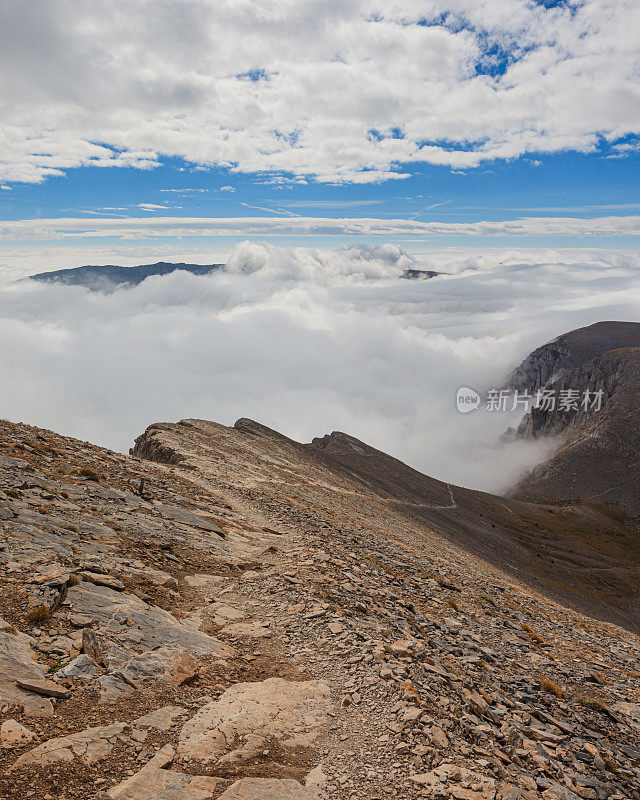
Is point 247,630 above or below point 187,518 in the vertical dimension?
below

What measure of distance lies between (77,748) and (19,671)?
92.8 inches

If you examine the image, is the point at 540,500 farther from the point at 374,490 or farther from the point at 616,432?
the point at 374,490

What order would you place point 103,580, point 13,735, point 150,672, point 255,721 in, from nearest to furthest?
point 13,735
point 255,721
point 150,672
point 103,580

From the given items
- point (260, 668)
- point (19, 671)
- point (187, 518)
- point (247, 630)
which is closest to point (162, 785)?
point (19, 671)

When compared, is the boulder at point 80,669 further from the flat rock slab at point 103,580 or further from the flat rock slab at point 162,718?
the flat rock slab at point 103,580

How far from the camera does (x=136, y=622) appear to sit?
12109 millimetres

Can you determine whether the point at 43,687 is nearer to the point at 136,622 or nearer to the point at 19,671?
the point at 19,671

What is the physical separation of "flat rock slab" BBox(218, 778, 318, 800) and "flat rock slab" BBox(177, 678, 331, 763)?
640 millimetres

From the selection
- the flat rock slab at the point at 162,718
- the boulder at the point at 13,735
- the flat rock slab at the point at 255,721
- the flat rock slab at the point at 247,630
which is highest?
the boulder at the point at 13,735

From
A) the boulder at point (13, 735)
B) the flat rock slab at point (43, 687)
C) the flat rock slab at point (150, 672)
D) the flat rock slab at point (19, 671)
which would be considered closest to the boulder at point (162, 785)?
the boulder at point (13, 735)

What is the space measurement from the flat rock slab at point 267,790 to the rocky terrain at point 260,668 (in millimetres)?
32

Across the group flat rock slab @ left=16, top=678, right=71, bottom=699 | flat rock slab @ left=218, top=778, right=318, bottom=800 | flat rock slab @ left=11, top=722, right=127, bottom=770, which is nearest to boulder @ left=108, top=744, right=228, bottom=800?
flat rock slab @ left=218, top=778, right=318, bottom=800

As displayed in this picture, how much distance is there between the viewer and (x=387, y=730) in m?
Result: 9.62

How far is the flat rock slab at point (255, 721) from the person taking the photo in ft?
29.0
